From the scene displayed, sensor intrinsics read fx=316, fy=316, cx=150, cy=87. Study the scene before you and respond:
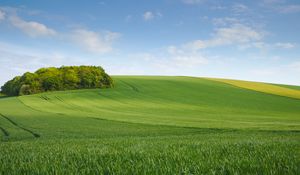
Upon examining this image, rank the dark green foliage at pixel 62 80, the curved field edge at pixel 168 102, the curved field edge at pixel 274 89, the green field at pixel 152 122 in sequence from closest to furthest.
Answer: the green field at pixel 152 122 < the curved field edge at pixel 168 102 < the curved field edge at pixel 274 89 < the dark green foliage at pixel 62 80

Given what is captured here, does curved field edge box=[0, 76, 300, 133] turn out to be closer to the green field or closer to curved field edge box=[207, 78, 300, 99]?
the green field

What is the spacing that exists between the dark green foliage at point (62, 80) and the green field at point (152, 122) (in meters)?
6.37

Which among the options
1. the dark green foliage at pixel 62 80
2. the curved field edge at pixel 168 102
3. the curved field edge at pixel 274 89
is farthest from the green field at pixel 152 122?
the dark green foliage at pixel 62 80

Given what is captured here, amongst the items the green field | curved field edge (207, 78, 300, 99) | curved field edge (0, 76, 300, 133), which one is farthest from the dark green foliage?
curved field edge (207, 78, 300, 99)

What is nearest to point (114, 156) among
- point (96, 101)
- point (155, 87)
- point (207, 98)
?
point (96, 101)

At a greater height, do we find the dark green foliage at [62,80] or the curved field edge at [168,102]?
the dark green foliage at [62,80]

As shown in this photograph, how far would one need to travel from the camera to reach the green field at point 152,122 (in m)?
4.58

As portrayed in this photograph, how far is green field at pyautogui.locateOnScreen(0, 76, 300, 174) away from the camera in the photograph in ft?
15.0

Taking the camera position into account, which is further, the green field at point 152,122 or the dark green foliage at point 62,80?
the dark green foliage at point 62,80

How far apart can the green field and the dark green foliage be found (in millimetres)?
6368

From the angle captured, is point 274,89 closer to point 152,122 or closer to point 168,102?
point 168,102

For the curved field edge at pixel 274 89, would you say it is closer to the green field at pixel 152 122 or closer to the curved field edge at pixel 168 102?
the green field at pixel 152 122

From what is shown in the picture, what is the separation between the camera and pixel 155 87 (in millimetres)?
89125

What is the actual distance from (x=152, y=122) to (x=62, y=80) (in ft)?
207
